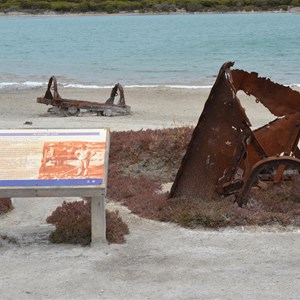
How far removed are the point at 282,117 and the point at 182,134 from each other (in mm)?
2472

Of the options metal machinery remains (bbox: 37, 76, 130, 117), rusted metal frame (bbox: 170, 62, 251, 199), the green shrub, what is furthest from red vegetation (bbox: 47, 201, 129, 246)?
metal machinery remains (bbox: 37, 76, 130, 117)

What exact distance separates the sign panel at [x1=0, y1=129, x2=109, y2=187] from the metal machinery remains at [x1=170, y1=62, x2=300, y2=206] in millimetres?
1058

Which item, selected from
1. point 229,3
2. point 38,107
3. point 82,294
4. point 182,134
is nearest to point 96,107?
point 38,107

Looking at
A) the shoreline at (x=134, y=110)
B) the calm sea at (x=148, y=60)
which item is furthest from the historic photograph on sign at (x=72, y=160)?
the calm sea at (x=148, y=60)

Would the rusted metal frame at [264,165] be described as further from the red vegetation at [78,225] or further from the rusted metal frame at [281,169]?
the red vegetation at [78,225]

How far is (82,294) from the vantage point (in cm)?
632

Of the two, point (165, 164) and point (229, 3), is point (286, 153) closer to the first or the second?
point (165, 164)

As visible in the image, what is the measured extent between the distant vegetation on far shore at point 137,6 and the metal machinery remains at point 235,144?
127m

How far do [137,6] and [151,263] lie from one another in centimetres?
13417

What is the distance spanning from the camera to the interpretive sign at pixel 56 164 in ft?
23.5

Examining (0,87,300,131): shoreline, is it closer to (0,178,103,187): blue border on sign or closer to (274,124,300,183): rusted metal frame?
(274,124,300,183): rusted metal frame

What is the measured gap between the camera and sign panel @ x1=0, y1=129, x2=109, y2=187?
7.23 metres

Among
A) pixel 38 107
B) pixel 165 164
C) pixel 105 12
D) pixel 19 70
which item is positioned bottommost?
pixel 105 12

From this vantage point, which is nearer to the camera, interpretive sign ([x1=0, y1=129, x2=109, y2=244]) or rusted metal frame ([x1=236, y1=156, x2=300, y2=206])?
interpretive sign ([x1=0, y1=129, x2=109, y2=244])
